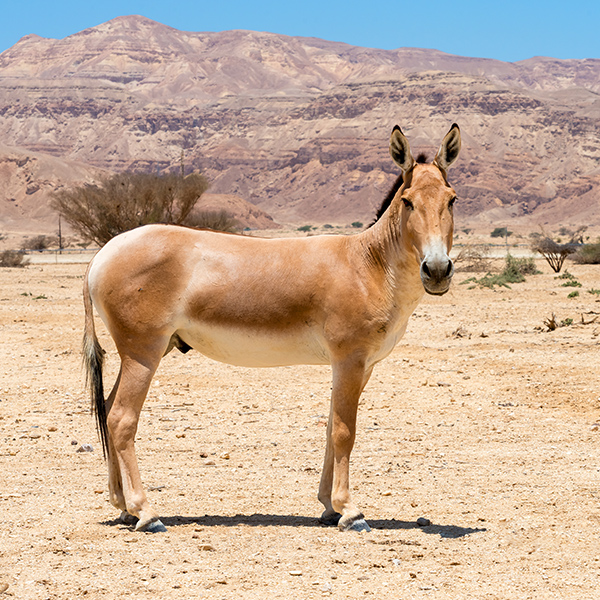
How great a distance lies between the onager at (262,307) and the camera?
6055mm

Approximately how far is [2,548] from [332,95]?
169 m

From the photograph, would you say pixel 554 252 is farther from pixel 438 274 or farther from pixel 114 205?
pixel 438 274

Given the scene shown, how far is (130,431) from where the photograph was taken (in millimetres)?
6121

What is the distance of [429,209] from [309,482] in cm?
294

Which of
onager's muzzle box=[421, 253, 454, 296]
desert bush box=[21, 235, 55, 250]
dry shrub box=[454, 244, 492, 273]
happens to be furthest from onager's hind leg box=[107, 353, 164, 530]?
desert bush box=[21, 235, 55, 250]

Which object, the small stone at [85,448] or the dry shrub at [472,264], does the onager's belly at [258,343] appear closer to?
the small stone at [85,448]

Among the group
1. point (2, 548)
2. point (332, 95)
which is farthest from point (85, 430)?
point (332, 95)

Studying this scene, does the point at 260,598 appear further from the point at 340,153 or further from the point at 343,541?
the point at 340,153

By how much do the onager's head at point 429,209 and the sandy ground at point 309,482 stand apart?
1885 millimetres

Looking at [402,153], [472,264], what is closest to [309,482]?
[402,153]

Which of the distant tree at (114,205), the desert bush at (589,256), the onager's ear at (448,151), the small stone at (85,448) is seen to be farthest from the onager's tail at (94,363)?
the desert bush at (589,256)

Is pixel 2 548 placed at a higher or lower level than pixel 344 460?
lower

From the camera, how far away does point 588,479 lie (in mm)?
7168

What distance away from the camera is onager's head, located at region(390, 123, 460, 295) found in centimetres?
538
